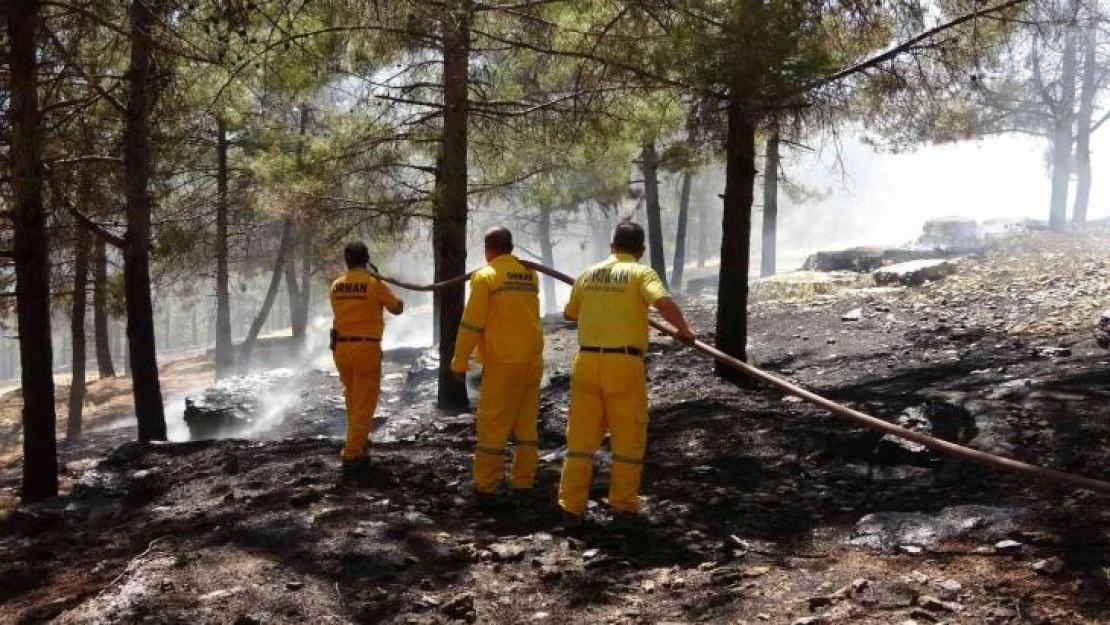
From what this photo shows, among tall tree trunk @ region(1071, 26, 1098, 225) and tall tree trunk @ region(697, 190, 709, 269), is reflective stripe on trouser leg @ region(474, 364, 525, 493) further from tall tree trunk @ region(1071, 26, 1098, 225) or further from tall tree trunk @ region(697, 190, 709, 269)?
tall tree trunk @ region(697, 190, 709, 269)

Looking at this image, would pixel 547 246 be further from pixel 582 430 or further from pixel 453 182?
pixel 582 430

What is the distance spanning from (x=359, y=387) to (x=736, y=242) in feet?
14.3

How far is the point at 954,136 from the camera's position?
A: 1847cm

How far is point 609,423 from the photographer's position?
5.84 meters

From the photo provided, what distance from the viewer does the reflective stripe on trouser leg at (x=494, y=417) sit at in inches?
253

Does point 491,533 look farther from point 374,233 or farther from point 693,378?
point 374,233

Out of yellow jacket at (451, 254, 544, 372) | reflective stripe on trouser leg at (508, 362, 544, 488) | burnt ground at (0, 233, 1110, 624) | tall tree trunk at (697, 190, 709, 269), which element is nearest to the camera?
burnt ground at (0, 233, 1110, 624)

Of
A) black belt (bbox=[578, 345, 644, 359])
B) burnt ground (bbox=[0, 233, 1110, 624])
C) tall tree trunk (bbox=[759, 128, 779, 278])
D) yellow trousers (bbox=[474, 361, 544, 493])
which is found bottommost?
burnt ground (bbox=[0, 233, 1110, 624])

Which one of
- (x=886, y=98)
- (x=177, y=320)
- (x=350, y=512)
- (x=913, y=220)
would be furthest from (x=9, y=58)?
(x=177, y=320)

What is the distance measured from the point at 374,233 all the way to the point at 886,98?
24.8 feet

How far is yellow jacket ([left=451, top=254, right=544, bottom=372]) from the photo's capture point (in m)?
6.38

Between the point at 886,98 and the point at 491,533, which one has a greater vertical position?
the point at 886,98

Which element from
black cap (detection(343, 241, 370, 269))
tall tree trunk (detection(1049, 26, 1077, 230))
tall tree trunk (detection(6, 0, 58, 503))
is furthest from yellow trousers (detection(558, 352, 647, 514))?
tall tree trunk (detection(1049, 26, 1077, 230))

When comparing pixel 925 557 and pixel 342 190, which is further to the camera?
pixel 342 190
